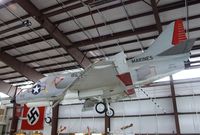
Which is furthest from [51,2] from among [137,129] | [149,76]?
[137,129]

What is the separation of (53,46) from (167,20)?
7.16 meters

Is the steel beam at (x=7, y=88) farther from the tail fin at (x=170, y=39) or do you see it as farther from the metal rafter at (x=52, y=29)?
the tail fin at (x=170, y=39)

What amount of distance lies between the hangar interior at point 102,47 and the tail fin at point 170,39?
0.86m

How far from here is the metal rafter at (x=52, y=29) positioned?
1027 centimetres

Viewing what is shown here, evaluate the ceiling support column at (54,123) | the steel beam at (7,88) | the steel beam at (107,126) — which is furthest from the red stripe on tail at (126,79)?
the steel beam at (7,88)

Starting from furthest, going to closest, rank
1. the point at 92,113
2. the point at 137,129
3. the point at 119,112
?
1. the point at 92,113
2. the point at 119,112
3. the point at 137,129

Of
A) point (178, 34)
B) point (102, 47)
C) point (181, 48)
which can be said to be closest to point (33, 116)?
point (181, 48)

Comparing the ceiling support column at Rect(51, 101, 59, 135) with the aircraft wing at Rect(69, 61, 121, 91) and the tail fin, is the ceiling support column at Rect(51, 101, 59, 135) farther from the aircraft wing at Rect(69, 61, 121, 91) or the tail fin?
the tail fin

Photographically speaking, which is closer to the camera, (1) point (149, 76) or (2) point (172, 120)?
(1) point (149, 76)

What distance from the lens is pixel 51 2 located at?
1033cm

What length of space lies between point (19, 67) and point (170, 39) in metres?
12.3

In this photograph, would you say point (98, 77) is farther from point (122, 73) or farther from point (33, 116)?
point (33, 116)

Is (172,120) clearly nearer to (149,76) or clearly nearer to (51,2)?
(149,76)

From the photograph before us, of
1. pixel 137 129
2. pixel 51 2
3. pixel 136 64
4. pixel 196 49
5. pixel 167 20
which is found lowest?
pixel 137 129
